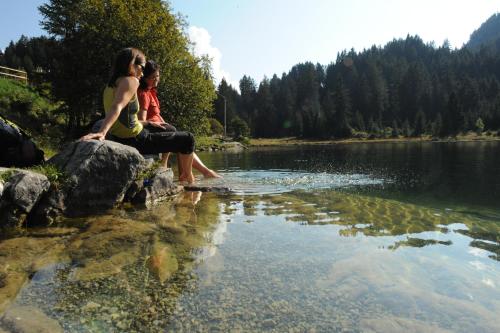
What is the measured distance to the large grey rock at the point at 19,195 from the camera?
203 inches

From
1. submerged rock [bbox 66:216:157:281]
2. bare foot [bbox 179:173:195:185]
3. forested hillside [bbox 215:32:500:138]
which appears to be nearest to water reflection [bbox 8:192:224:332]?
submerged rock [bbox 66:216:157:281]

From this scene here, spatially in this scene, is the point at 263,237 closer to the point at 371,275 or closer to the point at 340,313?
the point at 371,275

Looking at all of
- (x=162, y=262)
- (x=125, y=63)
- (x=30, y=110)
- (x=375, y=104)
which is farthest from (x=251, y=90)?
(x=162, y=262)

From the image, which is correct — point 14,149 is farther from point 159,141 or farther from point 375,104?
point 375,104

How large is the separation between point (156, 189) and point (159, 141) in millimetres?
940

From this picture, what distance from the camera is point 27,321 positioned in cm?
280

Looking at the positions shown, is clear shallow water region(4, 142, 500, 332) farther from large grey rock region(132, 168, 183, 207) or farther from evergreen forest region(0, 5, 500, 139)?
evergreen forest region(0, 5, 500, 139)

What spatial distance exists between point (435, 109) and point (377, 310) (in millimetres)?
163802

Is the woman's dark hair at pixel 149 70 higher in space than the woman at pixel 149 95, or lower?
higher

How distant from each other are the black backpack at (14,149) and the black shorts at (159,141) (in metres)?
1.41

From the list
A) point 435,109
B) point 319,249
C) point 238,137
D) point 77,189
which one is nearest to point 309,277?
point 319,249

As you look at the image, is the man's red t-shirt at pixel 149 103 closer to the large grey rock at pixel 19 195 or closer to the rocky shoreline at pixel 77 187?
the rocky shoreline at pixel 77 187

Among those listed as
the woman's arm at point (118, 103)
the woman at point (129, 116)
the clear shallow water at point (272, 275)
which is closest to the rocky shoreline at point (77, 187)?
the woman's arm at point (118, 103)

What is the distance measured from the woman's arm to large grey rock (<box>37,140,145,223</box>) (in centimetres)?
14
